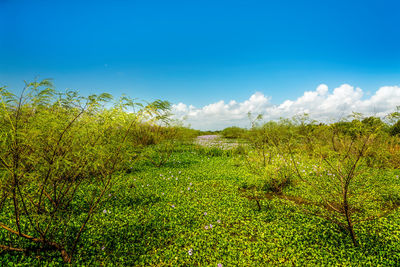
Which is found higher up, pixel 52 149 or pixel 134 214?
→ pixel 52 149

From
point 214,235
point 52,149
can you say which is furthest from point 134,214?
point 52,149

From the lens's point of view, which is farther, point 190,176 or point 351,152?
point 190,176

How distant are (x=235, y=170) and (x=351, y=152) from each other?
420cm

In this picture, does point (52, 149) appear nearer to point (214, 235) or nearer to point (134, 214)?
point (134, 214)

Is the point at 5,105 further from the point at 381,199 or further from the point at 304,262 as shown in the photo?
the point at 381,199

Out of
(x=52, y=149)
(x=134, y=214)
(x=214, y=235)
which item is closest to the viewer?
(x=52, y=149)

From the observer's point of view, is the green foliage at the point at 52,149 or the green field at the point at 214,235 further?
the green field at the point at 214,235

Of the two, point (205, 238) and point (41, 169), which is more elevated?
point (41, 169)

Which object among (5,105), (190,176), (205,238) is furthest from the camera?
(190,176)

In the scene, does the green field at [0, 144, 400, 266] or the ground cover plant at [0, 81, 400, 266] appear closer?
the ground cover plant at [0, 81, 400, 266]

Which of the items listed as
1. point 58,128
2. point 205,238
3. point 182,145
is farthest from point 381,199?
point 182,145

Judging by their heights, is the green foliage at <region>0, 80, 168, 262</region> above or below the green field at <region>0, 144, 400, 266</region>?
above

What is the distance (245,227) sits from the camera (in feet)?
11.1

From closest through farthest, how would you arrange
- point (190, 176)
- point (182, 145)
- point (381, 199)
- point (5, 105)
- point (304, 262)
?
point (5, 105) → point (304, 262) → point (381, 199) → point (190, 176) → point (182, 145)
